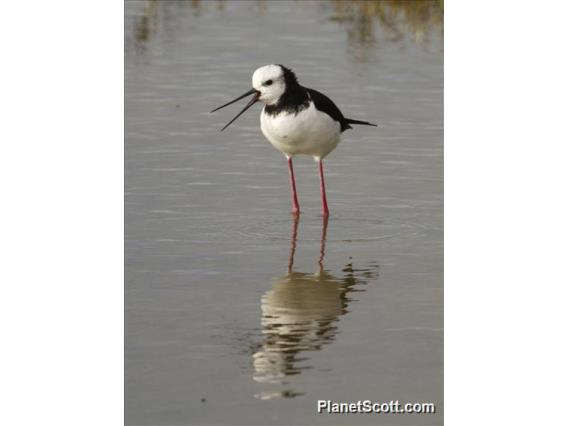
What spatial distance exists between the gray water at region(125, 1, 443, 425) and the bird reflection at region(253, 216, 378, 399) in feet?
0.05

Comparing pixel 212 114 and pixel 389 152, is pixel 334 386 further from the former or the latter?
pixel 212 114

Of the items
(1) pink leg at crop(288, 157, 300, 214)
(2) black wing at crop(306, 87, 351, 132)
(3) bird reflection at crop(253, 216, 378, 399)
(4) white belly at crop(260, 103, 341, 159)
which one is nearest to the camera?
(3) bird reflection at crop(253, 216, 378, 399)

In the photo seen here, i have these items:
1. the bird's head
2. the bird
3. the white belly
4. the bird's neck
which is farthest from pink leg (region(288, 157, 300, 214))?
the bird's head

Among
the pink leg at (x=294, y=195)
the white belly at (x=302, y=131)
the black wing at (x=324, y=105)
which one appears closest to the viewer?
the pink leg at (x=294, y=195)

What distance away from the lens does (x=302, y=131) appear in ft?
37.6

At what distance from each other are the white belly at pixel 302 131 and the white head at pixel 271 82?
0.57ft

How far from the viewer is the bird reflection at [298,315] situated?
7.56 m

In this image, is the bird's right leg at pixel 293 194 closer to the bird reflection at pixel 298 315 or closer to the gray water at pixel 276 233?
the gray water at pixel 276 233

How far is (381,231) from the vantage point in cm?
1052

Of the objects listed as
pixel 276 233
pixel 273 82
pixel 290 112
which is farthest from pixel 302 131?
pixel 276 233

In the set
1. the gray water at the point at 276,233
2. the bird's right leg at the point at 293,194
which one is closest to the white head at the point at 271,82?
the bird's right leg at the point at 293,194

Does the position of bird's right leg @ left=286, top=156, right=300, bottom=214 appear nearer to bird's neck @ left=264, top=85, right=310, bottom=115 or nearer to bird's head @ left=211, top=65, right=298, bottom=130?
bird's neck @ left=264, top=85, right=310, bottom=115

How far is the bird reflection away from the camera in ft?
24.8

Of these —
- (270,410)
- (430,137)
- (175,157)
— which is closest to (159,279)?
(270,410)
